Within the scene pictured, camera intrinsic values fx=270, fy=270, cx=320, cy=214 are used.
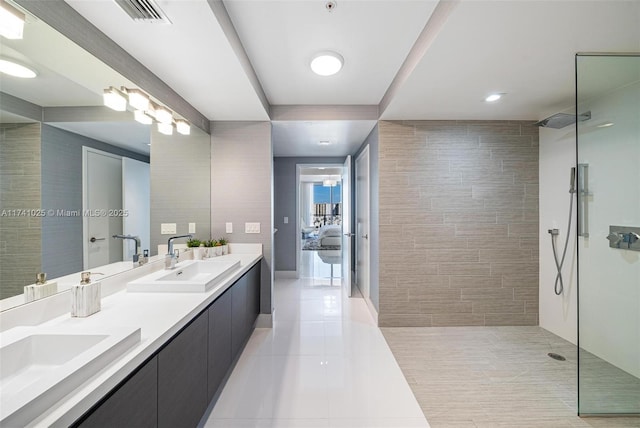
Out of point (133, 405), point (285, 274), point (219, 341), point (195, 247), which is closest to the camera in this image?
point (133, 405)

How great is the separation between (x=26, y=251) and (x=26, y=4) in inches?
39.5

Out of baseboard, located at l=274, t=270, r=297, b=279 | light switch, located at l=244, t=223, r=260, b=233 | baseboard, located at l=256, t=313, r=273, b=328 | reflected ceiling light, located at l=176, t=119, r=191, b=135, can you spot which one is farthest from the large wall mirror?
baseboard, located at l=274, t=270, r=297, b=279

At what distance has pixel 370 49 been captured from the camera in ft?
6.30

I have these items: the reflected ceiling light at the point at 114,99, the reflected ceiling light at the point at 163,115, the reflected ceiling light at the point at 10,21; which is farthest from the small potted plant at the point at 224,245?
the reflected ceiling light at the point at 10,21

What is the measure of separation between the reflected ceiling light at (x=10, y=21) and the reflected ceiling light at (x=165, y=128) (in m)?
1.02

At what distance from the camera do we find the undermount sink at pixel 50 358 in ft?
2.24

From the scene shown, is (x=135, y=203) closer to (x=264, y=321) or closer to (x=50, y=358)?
(x=50, y=358)

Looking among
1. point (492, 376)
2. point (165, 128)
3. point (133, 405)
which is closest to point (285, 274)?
point (165, 128)

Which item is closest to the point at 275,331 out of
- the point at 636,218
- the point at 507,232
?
the point at 507,232

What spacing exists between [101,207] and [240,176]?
1504 millimetres

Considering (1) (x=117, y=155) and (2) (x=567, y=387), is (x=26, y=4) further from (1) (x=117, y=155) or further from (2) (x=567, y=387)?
(2) (x=567, y=387)

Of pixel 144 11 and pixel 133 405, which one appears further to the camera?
pixel 144 11

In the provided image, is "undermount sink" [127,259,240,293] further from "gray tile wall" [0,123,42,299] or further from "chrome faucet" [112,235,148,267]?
"gray tile wall" [0,123,42,299]

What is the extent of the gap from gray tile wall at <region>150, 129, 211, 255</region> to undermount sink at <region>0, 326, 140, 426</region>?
44.0 inches
